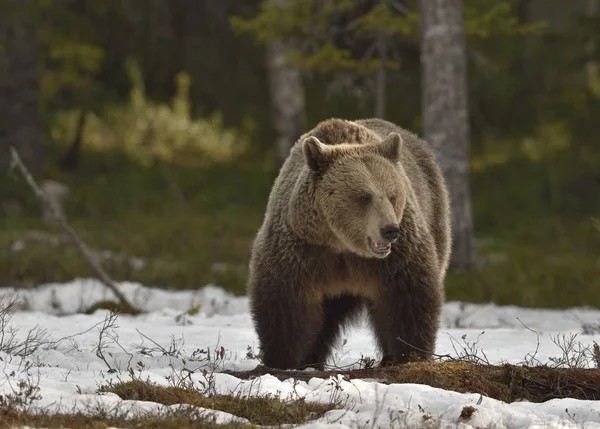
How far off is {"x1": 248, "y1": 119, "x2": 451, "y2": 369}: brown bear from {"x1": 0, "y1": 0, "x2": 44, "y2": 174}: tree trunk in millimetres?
11424

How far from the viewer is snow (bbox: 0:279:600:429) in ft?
16.9

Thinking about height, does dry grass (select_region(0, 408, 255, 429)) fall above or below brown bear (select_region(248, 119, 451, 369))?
below

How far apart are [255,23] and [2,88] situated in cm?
591

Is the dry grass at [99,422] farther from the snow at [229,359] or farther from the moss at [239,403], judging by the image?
the moss at [239,403]

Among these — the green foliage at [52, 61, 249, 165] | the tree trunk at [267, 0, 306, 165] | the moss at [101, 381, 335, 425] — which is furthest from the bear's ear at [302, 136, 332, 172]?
the green foliage at [52, 61, 249, 165]

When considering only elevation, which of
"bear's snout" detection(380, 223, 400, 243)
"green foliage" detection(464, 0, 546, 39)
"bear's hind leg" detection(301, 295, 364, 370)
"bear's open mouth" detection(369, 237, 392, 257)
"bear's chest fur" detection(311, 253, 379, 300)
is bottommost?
"bear's hind leg" detection(301, 295, 364, 370)

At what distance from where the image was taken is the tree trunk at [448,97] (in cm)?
1223

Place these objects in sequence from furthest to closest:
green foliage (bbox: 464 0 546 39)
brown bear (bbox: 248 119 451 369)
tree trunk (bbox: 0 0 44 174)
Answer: tree trunk (bbox: 0 0 44 174) → green foliage (bbox: 464 0 546 39) → brown bear (bbox: 248 119 451 369)

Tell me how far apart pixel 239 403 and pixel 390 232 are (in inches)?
52.6

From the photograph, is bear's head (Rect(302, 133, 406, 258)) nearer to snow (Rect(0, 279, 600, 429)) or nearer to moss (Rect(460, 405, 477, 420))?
snow (Rect(0, 279, 600, 429))

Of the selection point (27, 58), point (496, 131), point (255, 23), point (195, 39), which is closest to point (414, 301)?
point (255, 23)

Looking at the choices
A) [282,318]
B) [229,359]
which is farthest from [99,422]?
[229,359]

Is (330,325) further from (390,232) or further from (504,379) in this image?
(504,379)

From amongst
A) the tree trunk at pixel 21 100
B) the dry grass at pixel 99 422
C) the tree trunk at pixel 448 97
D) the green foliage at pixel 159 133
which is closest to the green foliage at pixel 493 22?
the tree trunk at pixel 448 97
